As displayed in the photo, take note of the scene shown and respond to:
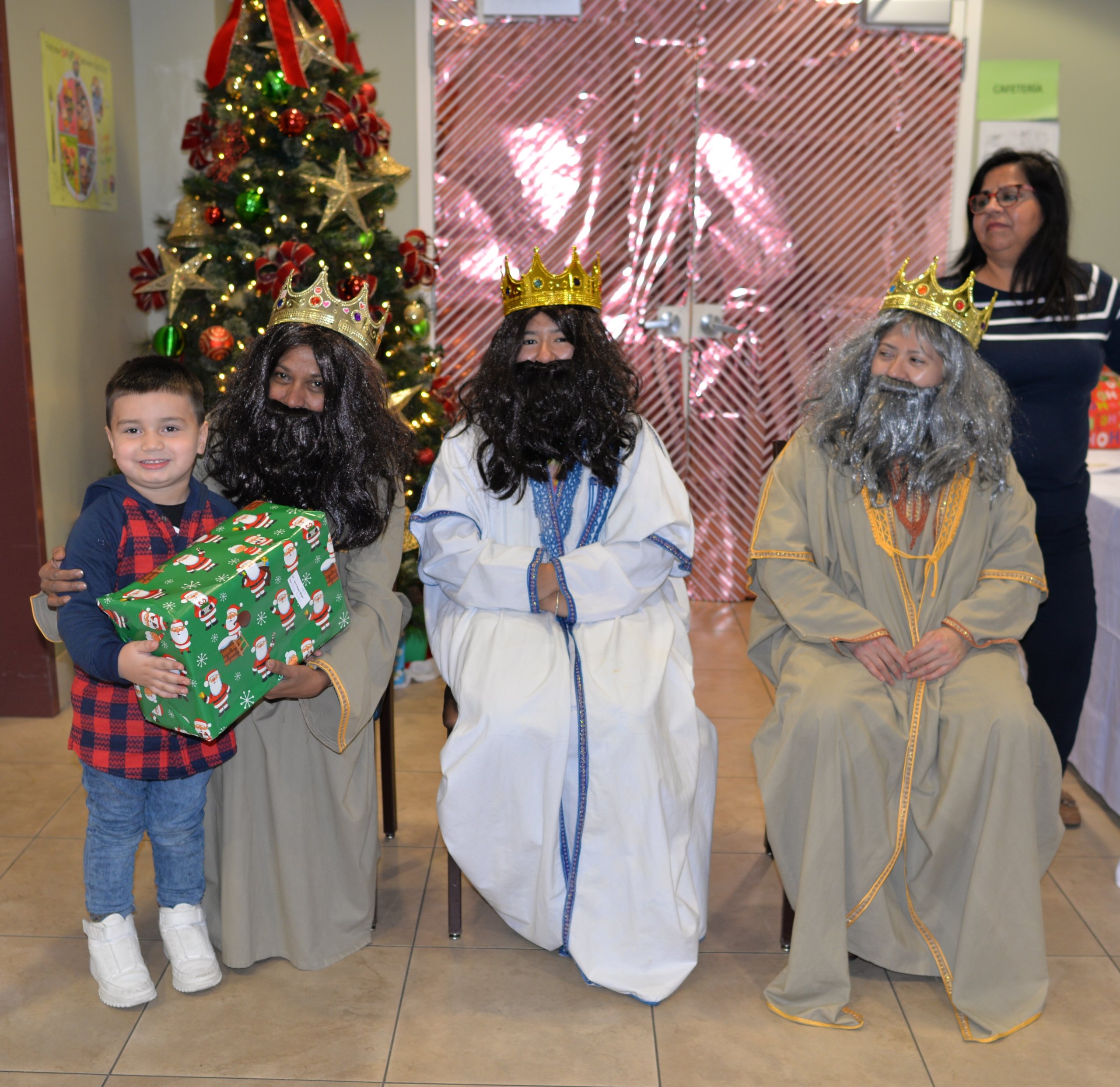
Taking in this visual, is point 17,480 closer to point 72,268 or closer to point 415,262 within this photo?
point 72,268

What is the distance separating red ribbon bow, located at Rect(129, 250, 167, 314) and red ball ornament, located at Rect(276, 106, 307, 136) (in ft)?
2.34

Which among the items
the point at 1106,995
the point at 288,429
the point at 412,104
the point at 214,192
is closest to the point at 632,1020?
the point at 1106,995

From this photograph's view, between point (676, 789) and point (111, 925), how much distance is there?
125 centimetres

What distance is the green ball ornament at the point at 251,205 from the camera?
4.01 metres

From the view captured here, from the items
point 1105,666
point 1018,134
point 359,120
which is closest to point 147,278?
point 359,120

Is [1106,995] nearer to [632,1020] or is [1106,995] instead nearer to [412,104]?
[632,1020]

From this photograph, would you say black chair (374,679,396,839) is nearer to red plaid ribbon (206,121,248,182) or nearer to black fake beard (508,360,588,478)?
black fake beard (508,360,588,478)

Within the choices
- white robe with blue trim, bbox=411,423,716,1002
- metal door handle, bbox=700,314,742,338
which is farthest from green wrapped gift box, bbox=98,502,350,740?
metal door handle, bbox=700,314,742,338

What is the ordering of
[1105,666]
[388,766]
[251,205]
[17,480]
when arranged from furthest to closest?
[251,205] < [17,480] < [1105,666] < [388,766]

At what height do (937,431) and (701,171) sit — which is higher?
(701,171)

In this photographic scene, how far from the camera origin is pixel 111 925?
8.05 ft

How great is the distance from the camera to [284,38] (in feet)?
13.0

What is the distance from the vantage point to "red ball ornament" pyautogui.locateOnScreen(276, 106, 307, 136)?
13.0 feet

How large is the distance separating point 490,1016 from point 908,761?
1.06 m
